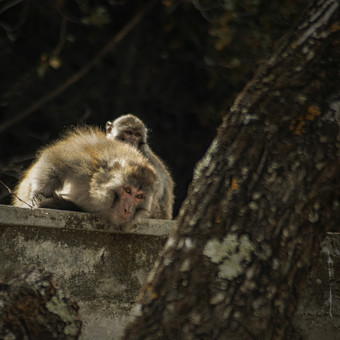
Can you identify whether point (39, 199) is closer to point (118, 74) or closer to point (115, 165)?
point (115, 165)

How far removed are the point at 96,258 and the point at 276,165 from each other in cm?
188

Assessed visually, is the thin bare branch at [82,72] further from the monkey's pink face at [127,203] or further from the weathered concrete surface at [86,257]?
the weathered concrete surface at [86,257]

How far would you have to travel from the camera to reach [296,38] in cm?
222

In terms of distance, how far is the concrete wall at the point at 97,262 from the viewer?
3.42 metres

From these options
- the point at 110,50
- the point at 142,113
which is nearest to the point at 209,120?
the point at 142,113

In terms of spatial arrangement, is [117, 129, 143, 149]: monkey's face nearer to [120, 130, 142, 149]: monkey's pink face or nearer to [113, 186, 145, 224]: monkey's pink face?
[120, 130, 142, 149]: monkey's pink face

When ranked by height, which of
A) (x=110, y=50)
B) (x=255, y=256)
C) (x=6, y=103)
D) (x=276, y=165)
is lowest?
(x=255, y=256)

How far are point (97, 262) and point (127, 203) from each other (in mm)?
582

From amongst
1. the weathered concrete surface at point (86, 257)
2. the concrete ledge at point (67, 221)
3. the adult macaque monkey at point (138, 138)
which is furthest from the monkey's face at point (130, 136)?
the weathered concrete surface at point (86, 257)

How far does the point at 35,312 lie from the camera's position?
79.4 inches

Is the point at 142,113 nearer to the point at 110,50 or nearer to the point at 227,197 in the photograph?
the point at 110,50

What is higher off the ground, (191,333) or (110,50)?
(110,50)

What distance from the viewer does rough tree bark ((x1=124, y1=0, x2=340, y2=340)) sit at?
1937 millimetres

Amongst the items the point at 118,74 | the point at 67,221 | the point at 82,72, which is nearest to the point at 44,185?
the point at 67,221
